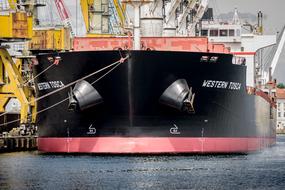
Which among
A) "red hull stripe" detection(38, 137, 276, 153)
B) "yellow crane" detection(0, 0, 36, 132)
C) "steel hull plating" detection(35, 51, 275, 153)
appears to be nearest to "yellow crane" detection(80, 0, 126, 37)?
"yellow crane" detection(0, 0, 36, 132)

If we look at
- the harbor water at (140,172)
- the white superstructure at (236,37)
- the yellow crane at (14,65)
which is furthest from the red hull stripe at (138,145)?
the white superstructure at (236,37)

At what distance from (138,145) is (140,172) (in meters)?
7.27

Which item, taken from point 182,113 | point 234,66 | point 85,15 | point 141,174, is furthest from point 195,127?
point 85,15

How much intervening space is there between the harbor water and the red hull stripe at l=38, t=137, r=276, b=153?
40cm

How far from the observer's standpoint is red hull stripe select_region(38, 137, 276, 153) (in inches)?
A: 2162

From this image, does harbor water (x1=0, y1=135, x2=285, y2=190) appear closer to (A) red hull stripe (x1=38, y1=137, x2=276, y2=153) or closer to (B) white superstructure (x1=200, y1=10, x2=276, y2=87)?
(A) red hull stripe (x1=38, y1=137, x2=276, y2=153)

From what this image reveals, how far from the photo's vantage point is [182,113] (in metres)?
55.8

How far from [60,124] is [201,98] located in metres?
7.78

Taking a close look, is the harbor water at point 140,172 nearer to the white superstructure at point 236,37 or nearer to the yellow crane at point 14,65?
the yellow crane at point 14,65

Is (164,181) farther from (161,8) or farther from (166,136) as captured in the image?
(161,8)

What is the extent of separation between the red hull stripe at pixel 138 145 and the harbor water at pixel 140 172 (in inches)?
15.6

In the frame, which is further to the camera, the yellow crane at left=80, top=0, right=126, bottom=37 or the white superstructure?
the yellow crane at left=80, top=0, right=126, bottom=37

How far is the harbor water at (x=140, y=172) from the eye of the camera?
43.0 m

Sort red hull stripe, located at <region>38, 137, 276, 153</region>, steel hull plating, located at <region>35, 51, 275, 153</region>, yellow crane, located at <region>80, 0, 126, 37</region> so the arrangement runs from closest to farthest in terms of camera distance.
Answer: red hull stripe, located at <region>38, 137, 276, 153</region> < steel hull plating, located at <region>35, 51, 275, 153</region> < yellow crane, located at <region>80, 0, 126, 37</region>
